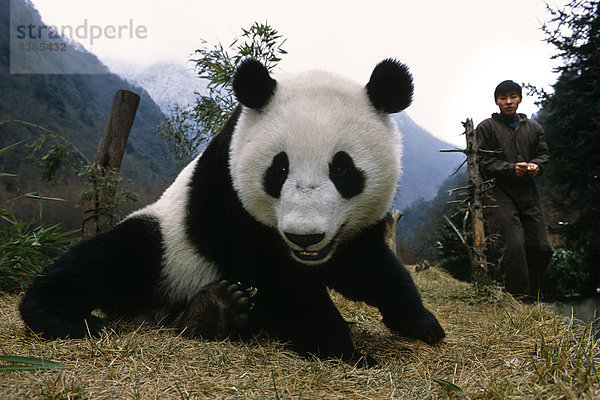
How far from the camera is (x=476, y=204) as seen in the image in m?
5.02

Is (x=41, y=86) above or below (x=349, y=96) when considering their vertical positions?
above

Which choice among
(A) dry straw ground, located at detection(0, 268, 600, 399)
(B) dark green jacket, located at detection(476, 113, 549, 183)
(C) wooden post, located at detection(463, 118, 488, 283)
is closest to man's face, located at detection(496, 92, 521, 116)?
(B) dark green jacket, located at detection(476, 113, 549, 183)

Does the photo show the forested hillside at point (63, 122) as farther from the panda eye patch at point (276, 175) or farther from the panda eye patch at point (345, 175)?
the panda eye patch at point (345, 175)

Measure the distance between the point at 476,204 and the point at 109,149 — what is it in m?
4.96

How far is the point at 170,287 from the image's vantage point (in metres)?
2.83

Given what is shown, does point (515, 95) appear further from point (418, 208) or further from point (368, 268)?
point (418, 208)

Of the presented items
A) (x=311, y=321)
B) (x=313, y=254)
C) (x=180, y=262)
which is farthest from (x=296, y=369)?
(x=180, y=262)

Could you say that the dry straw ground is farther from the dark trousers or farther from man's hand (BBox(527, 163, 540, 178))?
man's hand (BBox(527, 163, 540, 178))

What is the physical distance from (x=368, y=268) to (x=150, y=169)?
61.8 ft

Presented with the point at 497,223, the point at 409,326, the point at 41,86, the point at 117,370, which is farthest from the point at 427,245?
the point at 41,86

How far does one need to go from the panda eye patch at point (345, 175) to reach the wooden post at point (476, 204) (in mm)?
3290

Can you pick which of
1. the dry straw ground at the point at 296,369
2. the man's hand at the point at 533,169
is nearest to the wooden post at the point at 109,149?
the dry straw ground at the point at 296,369

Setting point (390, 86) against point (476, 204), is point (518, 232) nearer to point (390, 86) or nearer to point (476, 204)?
point (476, 204)

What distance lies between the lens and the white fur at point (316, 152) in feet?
6.56
